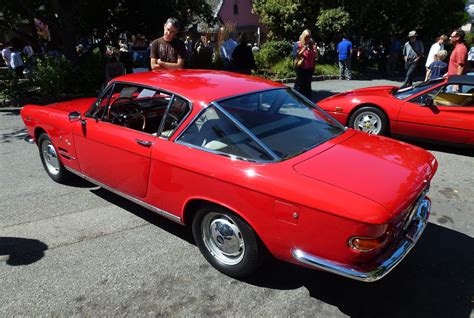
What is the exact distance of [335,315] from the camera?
2625 mm

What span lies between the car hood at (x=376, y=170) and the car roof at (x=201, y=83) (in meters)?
0.98

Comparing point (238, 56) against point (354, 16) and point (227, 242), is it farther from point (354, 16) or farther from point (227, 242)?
point (354, 16)

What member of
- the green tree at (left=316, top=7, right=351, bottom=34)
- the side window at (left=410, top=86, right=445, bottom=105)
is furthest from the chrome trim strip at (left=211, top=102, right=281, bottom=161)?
the green tree at (left=316, top=7, right=351, bottom=34)

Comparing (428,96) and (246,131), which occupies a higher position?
(428,96)

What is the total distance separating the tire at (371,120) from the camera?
20.5 ft

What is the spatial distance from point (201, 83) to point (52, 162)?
2532 millimetres

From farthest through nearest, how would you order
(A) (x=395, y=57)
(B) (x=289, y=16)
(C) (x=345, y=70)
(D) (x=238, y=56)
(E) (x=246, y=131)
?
(A) (x=395, y=57) < (B) (x=289, y=16) < (C) (x=345, y=70) < (D) (x=238, y=56) < (E) (x=246, y=131)

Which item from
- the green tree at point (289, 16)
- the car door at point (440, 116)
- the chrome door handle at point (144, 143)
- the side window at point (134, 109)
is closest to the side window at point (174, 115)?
the chrome door handle at point (144, 143)

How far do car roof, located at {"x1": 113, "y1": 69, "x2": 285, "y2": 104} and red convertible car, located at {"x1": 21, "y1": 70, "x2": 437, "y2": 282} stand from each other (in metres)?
0.01

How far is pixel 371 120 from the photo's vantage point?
637 centimetres

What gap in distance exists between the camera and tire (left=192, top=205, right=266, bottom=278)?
108 inches

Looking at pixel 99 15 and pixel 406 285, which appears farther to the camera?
pixel 99 15

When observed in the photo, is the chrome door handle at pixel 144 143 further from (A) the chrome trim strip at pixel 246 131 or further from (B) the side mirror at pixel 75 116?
(B) the side mirror at pixel 75 116

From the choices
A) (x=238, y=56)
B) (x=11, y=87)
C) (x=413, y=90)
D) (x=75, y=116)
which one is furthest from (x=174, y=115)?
(x=11, y=87)
